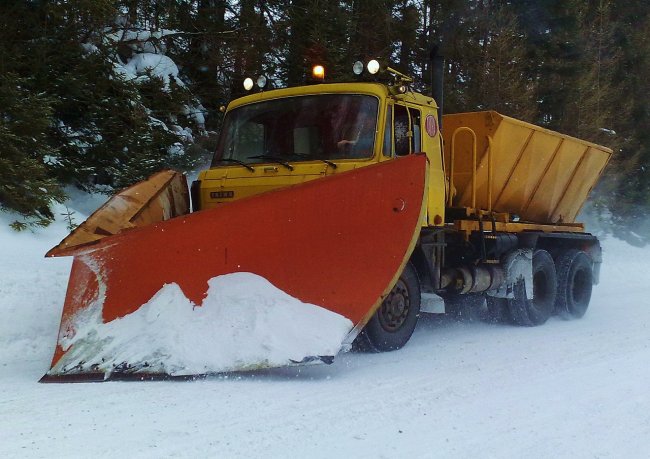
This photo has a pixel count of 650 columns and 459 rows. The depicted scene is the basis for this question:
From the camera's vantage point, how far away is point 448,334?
23.5 ft

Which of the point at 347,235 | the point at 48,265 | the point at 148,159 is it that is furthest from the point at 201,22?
the point at 347,235

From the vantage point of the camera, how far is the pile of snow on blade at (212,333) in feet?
14.6

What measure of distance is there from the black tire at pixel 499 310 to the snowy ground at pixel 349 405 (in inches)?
67.7

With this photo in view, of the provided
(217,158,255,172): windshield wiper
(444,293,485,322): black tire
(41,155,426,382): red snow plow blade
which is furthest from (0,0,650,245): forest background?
(444,293,485,322): black tire

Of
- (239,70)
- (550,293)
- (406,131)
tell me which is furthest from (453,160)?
(239,70)

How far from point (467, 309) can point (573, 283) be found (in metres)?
1.63

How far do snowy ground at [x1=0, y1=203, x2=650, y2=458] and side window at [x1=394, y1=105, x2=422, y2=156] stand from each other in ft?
6.12

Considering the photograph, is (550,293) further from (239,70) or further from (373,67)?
(239,70)

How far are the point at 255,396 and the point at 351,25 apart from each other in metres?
9.63

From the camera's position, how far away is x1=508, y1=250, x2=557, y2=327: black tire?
8.01 metres

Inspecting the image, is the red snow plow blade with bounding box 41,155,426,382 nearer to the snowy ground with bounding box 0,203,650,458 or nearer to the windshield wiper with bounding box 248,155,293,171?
the snowy ground with bounding box 0,203,650,458

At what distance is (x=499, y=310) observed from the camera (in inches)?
326

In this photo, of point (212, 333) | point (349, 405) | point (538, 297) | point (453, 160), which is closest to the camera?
point (349, 405)

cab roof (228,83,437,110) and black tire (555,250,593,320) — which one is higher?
cab roof (228,83,437,110)
